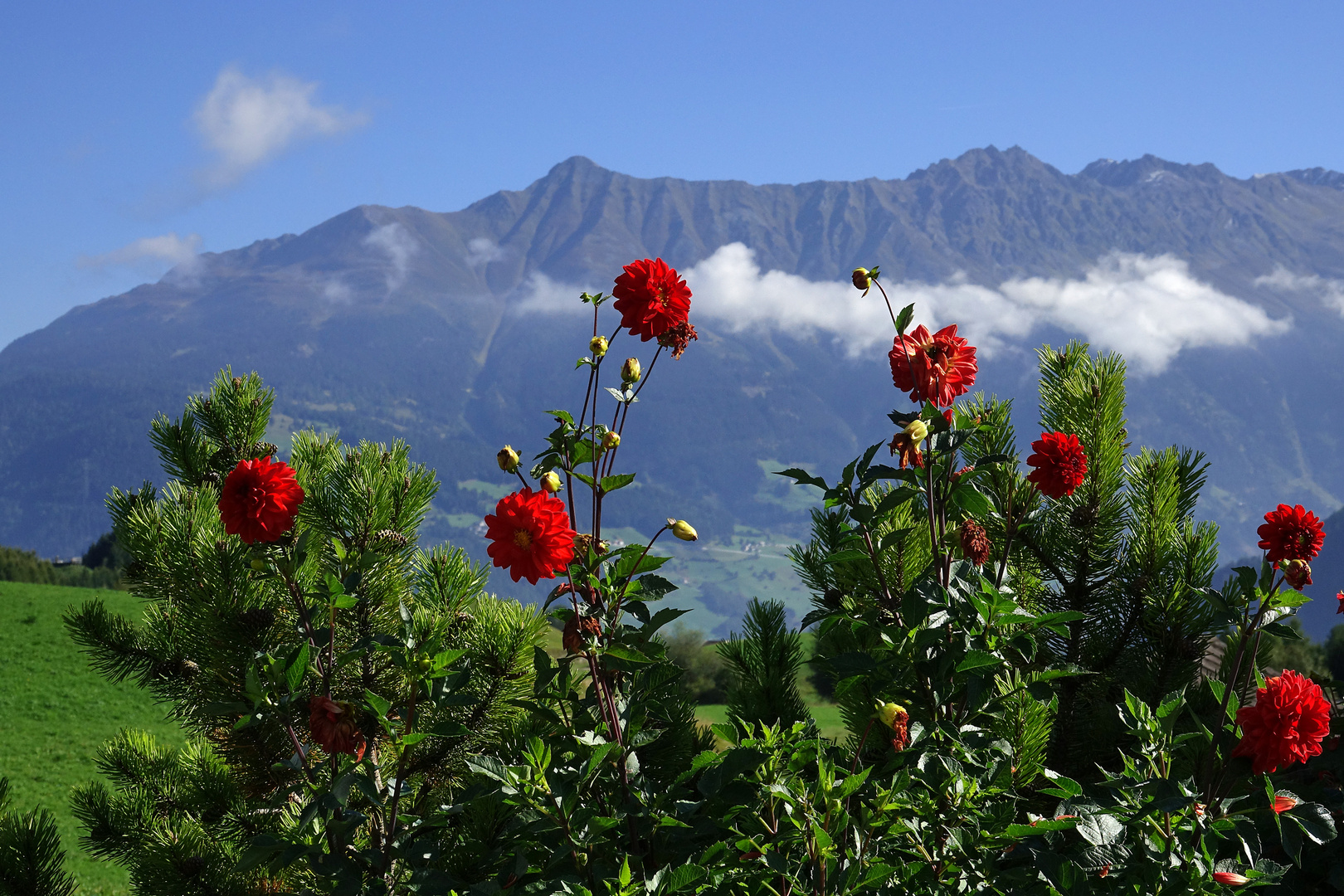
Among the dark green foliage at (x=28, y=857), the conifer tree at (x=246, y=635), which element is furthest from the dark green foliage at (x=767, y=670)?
the dark green foliage at (x=28, y=857)

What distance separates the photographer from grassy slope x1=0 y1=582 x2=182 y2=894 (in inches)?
704

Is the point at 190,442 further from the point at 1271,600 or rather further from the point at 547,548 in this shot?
the point at 1271,600

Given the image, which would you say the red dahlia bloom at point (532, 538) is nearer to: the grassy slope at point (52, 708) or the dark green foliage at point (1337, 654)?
the grassy slope at point (52, 708)

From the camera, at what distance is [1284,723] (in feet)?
5.88

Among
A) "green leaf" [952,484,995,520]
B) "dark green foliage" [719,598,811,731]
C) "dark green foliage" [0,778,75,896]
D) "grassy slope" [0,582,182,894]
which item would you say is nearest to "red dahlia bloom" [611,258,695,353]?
"green leaf" [952,484,995,520]

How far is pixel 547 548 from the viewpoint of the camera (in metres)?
1.63

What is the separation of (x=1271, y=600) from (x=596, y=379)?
1.48 m

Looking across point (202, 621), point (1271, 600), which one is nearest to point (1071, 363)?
point (1271, 600)

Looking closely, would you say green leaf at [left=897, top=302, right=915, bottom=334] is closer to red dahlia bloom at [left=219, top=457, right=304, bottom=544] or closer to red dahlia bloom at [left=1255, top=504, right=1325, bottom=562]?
red dahlia bloom at [left=1255, top=504, right=1325, bottom=562]

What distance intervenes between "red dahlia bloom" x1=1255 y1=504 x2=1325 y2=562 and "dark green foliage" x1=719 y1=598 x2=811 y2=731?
1.21 metres

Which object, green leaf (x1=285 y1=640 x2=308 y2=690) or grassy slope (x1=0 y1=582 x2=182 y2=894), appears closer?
green leaf (x1=285 y1=640 x2=308 y2=690)

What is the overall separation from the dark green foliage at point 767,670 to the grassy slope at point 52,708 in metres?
15.6

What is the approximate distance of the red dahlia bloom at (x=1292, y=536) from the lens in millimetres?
2084

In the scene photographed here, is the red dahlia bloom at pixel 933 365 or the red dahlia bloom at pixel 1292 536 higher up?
the red dahlia bloom at pixel 933 365
